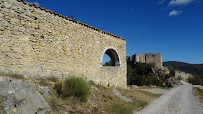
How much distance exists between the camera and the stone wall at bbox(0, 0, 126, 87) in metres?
5.99

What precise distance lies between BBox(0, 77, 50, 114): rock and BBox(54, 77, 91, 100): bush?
3.55 feet

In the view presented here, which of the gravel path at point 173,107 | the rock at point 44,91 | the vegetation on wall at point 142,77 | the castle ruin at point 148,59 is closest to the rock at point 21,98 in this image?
the rock at point 44,91

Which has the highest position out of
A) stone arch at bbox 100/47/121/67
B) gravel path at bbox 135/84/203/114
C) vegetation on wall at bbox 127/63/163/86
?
stone arch at bbox 100/47/121/67

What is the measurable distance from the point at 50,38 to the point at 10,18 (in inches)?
78.6

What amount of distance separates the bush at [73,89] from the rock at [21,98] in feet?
3.55

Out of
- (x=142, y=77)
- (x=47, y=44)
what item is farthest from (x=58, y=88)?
(x=142, y=77)

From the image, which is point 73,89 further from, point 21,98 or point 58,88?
point 21,98

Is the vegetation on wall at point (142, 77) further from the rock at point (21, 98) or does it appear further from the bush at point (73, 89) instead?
the rock at point (21, 98)

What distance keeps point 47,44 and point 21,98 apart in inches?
143

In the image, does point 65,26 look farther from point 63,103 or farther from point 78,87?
point 63,103

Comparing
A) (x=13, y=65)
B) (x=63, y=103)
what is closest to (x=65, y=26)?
(x=13, y=65)

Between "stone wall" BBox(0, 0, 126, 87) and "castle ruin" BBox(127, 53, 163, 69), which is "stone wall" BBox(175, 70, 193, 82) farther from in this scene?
"stone wall" BBox(0, 0, 126, 87)

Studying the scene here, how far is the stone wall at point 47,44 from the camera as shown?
5992 millimetres

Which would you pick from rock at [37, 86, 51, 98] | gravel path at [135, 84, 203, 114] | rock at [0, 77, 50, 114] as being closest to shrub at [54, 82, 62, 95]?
rock at [37, 86, 51, 98]
